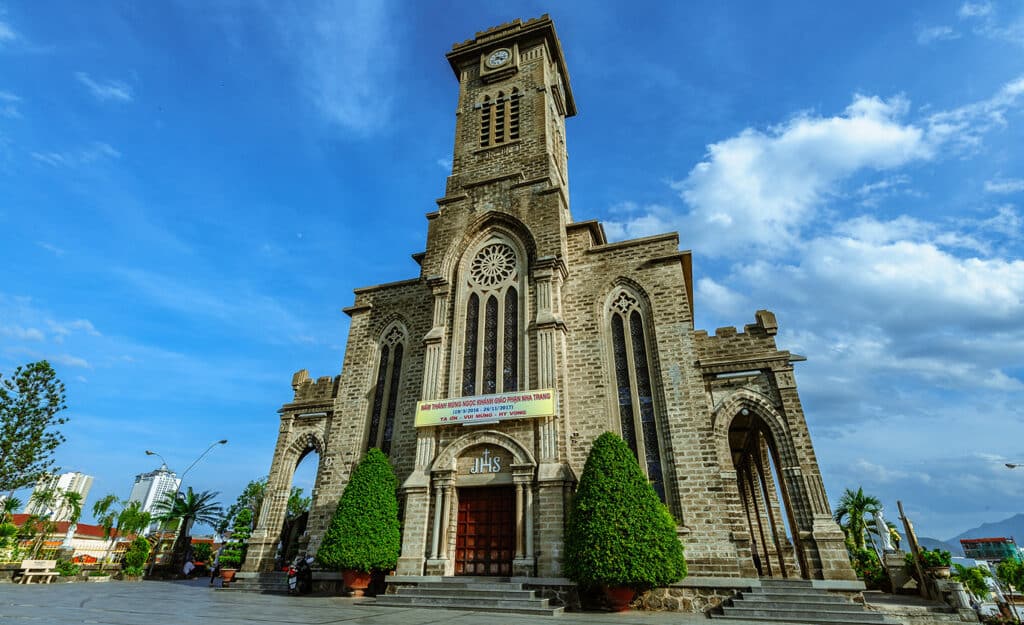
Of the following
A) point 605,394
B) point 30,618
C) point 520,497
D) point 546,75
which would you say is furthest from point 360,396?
point 546,75

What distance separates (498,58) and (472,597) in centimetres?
2193

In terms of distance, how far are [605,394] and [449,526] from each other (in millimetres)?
5998

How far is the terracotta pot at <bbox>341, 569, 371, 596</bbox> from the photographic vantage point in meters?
13.9

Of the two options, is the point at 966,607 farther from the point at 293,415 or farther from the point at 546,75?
the point at 546,75

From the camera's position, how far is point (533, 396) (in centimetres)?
1449

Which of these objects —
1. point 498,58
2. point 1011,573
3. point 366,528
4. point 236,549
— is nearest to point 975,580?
point 1011,573

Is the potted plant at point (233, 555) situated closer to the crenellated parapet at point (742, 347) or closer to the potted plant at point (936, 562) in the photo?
the crenellated parapet at point (742, 347)

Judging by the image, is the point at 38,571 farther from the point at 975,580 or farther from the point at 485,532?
the point at 975,580

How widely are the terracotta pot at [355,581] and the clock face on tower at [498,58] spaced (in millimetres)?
21094

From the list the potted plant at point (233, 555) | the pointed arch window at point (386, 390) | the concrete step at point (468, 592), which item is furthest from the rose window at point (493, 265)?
the potted plant at point (233, 555)

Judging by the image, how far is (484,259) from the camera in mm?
18344

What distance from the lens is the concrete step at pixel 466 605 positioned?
1067cm

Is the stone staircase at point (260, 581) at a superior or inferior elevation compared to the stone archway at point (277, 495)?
inferior

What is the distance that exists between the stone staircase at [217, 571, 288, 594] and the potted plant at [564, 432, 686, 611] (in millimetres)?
10173
